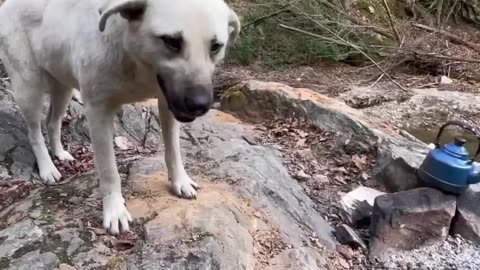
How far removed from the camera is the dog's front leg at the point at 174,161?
3381 mm

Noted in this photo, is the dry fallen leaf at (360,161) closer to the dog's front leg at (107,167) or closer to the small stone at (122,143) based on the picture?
the small stone at (122,143)

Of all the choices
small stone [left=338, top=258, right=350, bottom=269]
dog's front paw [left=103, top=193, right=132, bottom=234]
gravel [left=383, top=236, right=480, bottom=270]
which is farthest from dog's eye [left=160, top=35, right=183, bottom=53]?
gravel [left=383, top=236, right=480, bottom=270]

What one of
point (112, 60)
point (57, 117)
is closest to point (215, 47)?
point (112, 60)

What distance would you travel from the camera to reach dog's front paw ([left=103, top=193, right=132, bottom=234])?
3.12 metres

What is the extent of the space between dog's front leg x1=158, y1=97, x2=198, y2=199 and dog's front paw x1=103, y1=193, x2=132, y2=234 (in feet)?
1.04

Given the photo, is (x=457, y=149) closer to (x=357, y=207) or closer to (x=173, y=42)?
(x=357, y=207)

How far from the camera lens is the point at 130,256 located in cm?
293

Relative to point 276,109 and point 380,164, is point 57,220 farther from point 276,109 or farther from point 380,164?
point 276,109

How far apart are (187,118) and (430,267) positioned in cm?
153

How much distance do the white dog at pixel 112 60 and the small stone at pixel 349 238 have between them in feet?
2.62

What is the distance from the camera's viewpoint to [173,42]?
2568 mm

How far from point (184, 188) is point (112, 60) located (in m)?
0.82

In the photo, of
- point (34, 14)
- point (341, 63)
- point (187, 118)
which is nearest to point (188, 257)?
point (187, 118)

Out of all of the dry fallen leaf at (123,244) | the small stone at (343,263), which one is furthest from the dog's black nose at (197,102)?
the small stone at (343,263)
